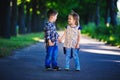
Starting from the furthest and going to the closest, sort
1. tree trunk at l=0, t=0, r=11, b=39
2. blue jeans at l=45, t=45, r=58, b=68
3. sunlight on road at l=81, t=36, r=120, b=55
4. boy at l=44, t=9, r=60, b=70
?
tree trunk at l=0, t=0, r=11, b=39, sunlight on road at l=81, t=36, r=120, b=55, blue jeans at l=45, t=45, r=58, b=68, boy at l=44, t=9, r=60, b=70

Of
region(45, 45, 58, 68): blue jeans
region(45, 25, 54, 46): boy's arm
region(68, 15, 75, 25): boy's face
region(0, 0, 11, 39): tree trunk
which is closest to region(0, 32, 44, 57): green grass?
region(0, 0, 11, 39): tree trunk

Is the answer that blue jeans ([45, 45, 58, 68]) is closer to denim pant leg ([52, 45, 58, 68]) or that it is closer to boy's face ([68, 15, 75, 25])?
denim pant leg ([52, 45, 58, 68])

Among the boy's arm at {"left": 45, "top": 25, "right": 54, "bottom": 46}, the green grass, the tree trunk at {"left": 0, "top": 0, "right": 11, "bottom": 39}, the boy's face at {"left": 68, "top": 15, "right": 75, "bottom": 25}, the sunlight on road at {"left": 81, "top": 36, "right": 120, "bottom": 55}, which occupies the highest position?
the tree trunk at {"left": 0, "top": 0, "right": 11, "bottom": 39}

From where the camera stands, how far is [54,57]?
14289 millimetres

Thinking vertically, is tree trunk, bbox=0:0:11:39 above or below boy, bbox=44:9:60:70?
above

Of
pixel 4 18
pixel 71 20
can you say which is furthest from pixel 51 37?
pixel 4 18

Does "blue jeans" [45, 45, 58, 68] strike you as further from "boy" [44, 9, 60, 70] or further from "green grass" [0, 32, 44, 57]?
"green grass" [0, 32, 44, 57]

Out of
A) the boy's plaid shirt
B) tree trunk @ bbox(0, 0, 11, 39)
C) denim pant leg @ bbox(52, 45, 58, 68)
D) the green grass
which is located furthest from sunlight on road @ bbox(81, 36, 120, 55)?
the boy's plaid shirt

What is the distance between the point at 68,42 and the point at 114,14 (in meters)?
29.7

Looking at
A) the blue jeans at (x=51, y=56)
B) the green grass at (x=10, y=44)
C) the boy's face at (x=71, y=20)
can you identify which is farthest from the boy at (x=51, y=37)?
the green grass at (x=10, y=44)

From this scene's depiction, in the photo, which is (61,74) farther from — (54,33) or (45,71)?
(54,33)

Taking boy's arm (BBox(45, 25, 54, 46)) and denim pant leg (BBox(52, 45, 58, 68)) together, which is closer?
boy's arm (BBox(45, 25, 54, 46))

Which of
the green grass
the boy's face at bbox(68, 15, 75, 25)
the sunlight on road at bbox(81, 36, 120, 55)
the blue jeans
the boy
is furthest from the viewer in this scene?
the sunlight on road at bbox(81, 36, 120, 55)

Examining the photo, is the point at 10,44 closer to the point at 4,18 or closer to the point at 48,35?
the point at 4,18
